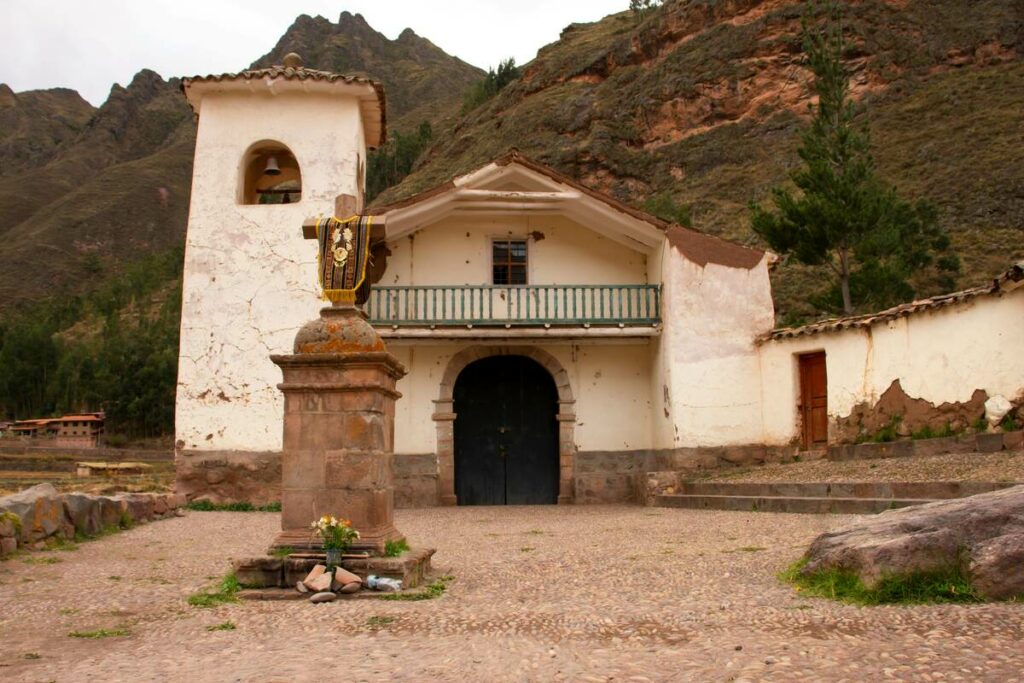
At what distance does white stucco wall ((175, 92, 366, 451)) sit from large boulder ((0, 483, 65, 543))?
18.1 feet

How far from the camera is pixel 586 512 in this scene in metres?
13.9

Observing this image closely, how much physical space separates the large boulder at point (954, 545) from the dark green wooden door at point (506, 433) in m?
11.0

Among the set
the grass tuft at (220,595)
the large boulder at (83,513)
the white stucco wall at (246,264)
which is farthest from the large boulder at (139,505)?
the grass tuft at (220,595)

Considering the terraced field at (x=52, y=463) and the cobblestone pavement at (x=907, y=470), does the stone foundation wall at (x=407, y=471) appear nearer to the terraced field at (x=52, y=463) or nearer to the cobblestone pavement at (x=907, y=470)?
the cobblestone pavement at (x=907, y=470)

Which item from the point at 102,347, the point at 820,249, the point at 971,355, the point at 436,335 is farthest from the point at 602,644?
the point at 102,347

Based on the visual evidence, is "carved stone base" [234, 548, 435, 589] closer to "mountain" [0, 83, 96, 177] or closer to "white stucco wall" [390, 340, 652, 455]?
"white stucco wall" [390, 340, 652, 455]

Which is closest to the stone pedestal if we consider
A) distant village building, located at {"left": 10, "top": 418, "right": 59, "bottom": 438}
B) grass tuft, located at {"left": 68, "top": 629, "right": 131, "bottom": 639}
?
grass tuft, located at {"left": 68, "top": 629, "right": 131, "bottom": 639}

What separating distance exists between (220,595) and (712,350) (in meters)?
10.6

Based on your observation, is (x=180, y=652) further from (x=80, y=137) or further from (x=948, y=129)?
(x=80, y=137)

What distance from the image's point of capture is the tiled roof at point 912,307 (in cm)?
1127

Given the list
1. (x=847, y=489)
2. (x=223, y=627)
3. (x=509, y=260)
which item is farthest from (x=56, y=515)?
(x=509, y=260)

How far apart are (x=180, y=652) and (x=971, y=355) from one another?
10554mm

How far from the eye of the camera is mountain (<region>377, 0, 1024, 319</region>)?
32.2 metres

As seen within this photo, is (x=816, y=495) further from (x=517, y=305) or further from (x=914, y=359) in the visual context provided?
(x=517, y=305)
